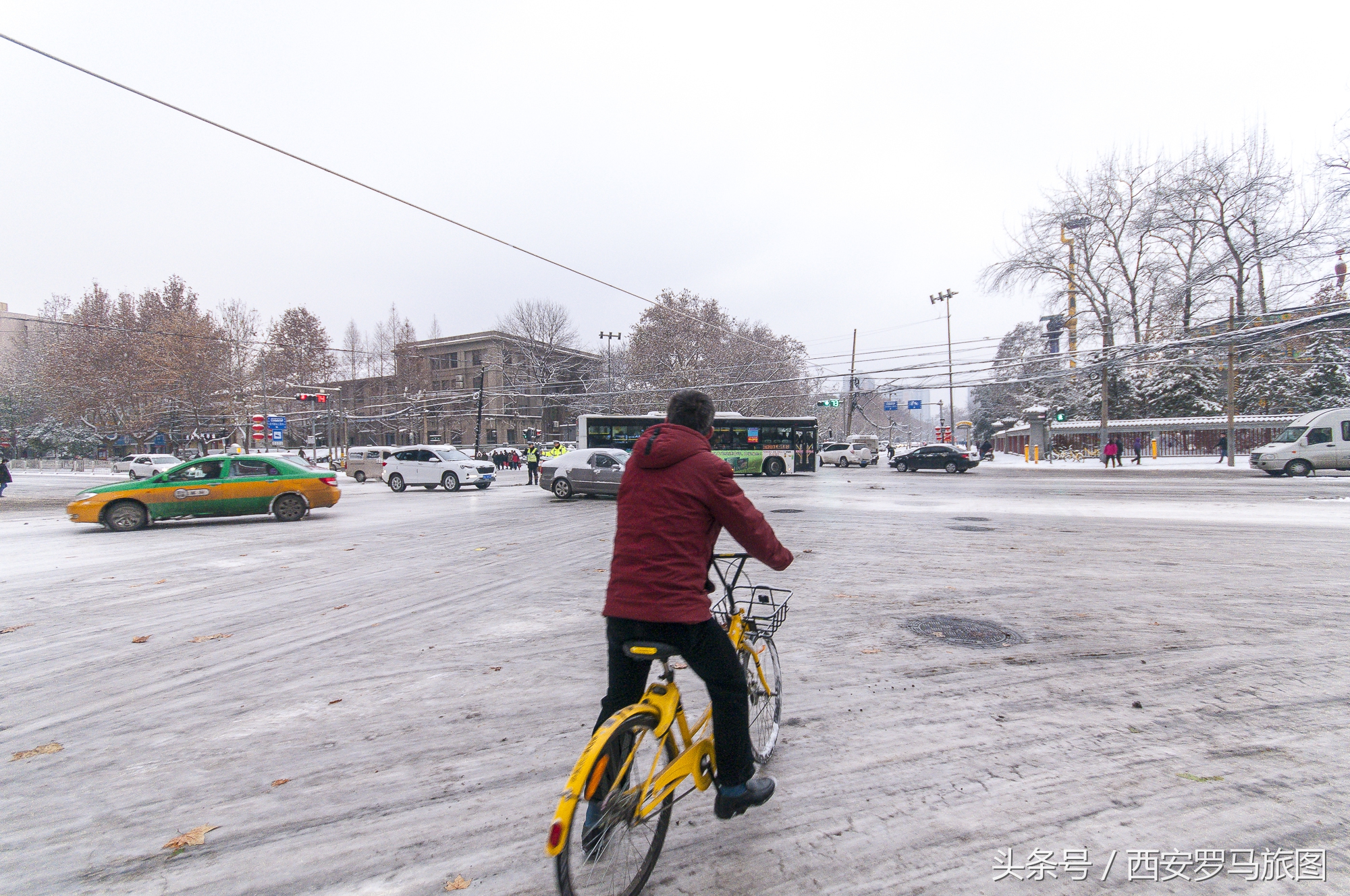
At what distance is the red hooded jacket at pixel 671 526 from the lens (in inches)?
97.2

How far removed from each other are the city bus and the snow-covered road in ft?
76.6

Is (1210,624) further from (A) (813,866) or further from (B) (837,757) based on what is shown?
(A) (813,866)

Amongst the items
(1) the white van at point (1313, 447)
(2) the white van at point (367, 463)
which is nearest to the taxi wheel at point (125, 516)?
(2) the white van at point (367, 463)

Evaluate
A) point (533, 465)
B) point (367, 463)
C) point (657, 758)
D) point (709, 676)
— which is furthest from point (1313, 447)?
point (367, 463)

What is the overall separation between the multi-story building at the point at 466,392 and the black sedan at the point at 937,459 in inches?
1276

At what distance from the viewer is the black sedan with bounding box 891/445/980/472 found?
119 ft

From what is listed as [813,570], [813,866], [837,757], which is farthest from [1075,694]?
[813,570]

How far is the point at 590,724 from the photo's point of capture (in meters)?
3.90

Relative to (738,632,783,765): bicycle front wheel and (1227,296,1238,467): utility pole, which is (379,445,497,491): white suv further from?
(1227,296,1238,467): utility pole

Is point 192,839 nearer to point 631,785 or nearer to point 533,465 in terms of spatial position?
point 631,785

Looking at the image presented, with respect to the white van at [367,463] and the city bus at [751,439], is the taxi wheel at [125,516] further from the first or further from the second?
the white van at [367,463]

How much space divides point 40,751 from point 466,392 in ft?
221

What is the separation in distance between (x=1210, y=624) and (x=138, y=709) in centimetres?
871

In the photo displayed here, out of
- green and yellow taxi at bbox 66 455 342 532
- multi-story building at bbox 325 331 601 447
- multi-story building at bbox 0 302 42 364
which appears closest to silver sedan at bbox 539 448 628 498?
green and yellow taxi at bbox 66 455 342 532
